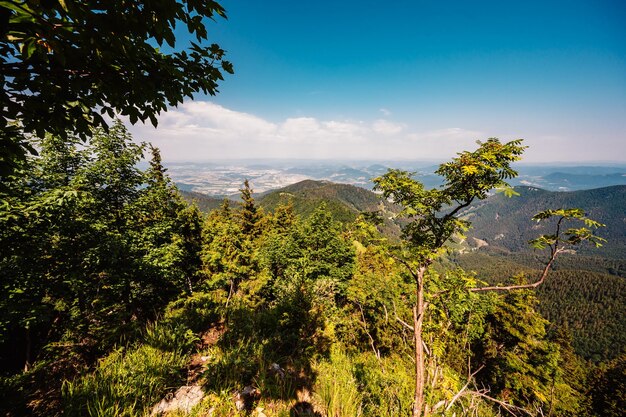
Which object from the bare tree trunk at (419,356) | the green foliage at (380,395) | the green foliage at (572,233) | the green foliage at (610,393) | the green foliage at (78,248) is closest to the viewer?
the green foliage at (572,233)

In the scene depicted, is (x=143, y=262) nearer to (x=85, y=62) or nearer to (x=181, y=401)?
(x=181, y=401)

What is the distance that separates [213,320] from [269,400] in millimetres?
3947

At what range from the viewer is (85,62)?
2.38 m

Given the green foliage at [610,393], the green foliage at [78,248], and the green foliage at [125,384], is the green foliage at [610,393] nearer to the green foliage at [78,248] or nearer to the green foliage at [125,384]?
the green foliage at [125,384]

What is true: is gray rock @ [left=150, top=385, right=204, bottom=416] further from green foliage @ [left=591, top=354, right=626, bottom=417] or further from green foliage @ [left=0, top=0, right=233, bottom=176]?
green foliage @ [left=591, top=354, right=626, bottom=417]

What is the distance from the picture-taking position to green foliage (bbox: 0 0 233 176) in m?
1.91

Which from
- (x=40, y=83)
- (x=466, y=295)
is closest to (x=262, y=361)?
(x=466, y=295)

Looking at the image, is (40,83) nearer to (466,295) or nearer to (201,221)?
(466,295)

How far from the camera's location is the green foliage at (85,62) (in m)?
1.91

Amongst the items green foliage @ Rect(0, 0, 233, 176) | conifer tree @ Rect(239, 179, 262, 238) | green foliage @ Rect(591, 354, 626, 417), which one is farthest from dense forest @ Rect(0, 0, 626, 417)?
green foliage @ Rect(591, 354, 626, 417)

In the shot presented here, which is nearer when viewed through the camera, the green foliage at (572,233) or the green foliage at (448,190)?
the green foliage at (572,233)

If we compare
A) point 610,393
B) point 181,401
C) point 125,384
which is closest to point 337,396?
point 181,401

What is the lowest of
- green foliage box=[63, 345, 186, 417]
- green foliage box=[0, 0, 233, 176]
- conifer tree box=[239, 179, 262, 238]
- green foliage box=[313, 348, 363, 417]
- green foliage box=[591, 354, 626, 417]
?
green foliage box=[591, 354, 626, 417]

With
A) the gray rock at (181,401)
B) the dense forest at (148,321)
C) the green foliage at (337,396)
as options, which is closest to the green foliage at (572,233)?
the dense forest at (148,321)
